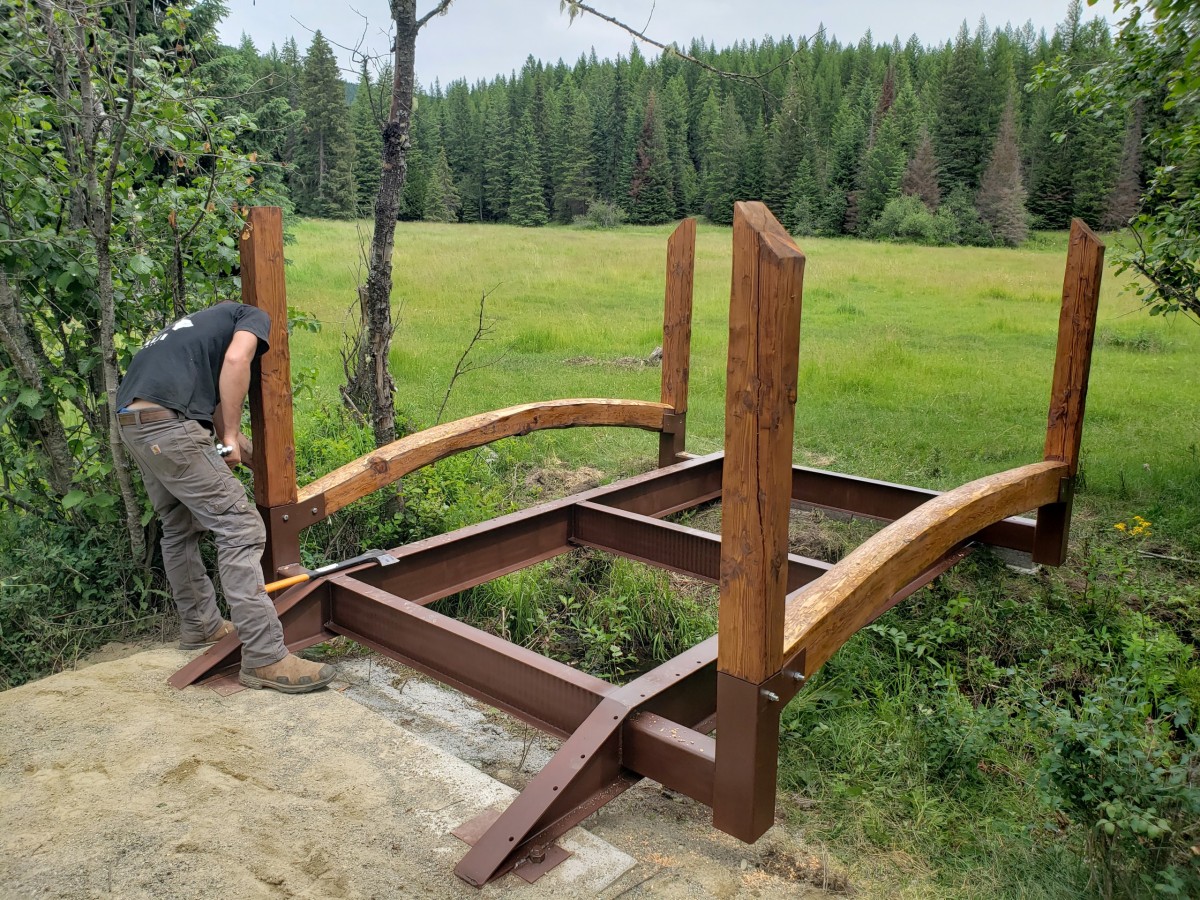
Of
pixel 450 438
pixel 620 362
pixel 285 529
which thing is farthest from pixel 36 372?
pixel 620 362

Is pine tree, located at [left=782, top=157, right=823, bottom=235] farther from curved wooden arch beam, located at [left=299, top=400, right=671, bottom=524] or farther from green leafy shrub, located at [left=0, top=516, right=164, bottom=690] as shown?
green leafy shrub, located at [left=0, top=516, right=164, bottom=690]

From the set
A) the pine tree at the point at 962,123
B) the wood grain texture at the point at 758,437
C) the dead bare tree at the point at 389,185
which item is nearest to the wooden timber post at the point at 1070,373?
the wood grain texture at the point at 758,437

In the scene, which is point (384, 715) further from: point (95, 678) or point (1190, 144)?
point (1190, 144)

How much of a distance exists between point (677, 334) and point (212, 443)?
348 cm

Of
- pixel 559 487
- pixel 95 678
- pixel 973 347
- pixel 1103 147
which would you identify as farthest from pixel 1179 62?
pixel 1103 147

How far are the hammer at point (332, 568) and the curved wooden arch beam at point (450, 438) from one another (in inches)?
12.3

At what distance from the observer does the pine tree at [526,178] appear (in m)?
70.4

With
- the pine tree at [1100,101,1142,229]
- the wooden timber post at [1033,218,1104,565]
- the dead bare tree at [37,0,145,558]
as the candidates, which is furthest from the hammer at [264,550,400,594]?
the pine tree at [1100,101,1142,229]

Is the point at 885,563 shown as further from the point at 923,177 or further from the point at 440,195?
the point at 923,177

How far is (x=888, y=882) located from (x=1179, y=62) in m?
5.41

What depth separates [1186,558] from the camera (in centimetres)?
595

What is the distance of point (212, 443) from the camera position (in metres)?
3.97

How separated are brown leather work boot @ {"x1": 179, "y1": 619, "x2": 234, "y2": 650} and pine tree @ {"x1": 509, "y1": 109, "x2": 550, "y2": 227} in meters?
66.9

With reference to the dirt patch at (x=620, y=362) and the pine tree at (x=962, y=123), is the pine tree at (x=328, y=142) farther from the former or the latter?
the pine tree at (x=962, y=123)
